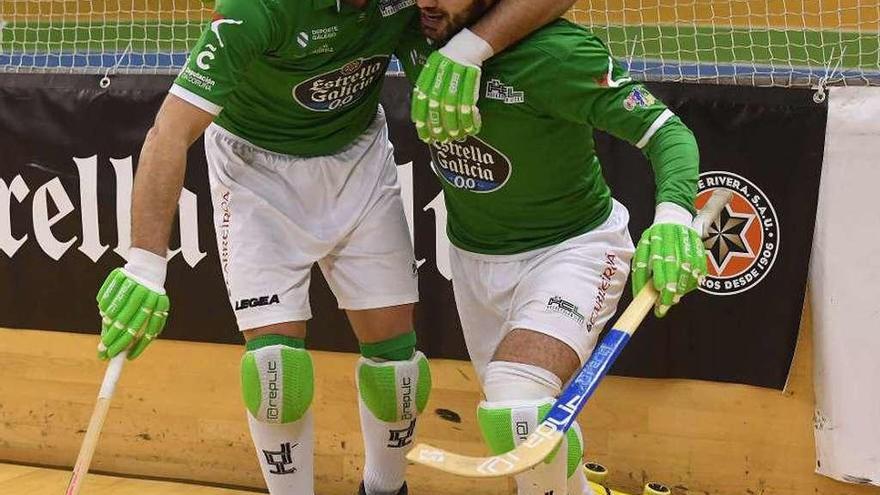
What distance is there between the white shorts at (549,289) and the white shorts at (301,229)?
20 centimetres

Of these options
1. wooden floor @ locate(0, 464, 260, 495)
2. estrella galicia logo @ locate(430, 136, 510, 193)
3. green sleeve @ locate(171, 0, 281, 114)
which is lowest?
wooden floor @ locate(0, 464, 260, 495)

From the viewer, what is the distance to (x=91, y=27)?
435 centimetres

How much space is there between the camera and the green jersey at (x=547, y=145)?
240 cm

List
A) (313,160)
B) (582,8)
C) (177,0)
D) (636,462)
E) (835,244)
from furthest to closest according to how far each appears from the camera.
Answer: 1. (177,0)
2. (582,8)
3. (636,462)
4. (835,244)
5. (313,160)

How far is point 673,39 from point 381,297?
147 cm

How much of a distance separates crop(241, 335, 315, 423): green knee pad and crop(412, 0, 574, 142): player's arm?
26.1 inches

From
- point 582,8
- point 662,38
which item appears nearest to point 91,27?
point 582,8

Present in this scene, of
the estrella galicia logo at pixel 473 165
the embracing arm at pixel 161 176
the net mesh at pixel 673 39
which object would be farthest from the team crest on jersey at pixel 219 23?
the net mesh at pixel 673 39

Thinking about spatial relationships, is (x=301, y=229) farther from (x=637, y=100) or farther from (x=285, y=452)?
(x=637, y=100)

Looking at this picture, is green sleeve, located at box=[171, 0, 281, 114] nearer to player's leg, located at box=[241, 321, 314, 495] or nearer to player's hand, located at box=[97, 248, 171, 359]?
player's hand, located at box=[97, 248, 171, 359]

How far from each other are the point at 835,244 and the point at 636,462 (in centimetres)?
90

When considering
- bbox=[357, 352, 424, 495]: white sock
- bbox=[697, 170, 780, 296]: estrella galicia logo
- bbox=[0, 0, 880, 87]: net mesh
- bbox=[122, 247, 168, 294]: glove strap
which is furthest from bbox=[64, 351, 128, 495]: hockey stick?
bbox=[697, 170, 780, 296]: estrella galicia logo

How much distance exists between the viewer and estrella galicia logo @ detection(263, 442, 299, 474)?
276cm

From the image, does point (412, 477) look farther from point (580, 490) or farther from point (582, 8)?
point (582, 8)
